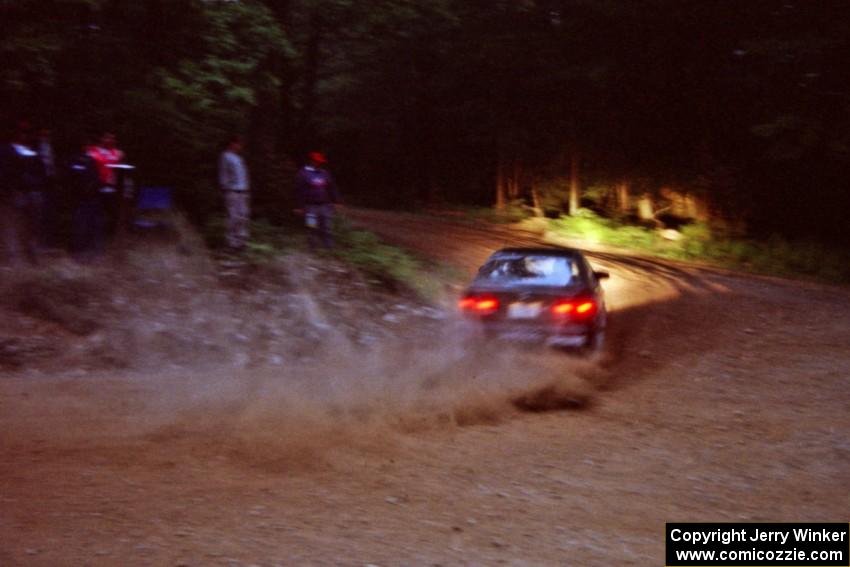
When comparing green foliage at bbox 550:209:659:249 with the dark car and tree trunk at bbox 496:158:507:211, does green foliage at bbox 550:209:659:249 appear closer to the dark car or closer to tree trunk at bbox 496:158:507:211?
tree trunk at bbox 496:158:507:211

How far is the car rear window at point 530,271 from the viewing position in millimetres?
12016

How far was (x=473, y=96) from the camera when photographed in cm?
3731

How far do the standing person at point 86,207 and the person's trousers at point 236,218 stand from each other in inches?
93.3

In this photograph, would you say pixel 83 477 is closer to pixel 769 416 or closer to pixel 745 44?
pixel 769 416

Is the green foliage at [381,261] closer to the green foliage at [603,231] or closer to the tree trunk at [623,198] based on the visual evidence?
the green foliage at [603,231]

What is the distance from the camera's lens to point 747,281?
2116 centimetres

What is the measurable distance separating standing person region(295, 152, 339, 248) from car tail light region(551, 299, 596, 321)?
21.3 ft

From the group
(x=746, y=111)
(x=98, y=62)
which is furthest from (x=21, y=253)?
(x=746, y=111)

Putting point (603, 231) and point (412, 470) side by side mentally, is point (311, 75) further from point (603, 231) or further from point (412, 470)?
point (412, 470)

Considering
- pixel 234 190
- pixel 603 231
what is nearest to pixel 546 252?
pixel 234 190

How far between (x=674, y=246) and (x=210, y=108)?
1544 centimetres

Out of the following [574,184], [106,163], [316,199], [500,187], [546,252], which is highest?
[106,163]

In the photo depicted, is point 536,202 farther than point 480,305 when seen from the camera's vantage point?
Yes

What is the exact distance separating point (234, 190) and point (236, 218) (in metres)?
0.59
